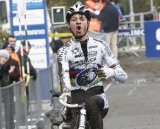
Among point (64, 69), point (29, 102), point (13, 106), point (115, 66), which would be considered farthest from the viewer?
point (29, 102)

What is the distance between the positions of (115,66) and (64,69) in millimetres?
537

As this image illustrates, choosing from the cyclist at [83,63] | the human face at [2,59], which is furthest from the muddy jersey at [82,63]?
the human face at [2,59]

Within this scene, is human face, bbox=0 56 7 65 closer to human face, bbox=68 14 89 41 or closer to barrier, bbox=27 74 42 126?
barrier, bbox=27 74 42 126

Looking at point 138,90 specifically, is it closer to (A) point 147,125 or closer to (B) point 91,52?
(A) point 147,125

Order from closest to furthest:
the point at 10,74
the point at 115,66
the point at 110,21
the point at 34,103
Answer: the point at 115,66, the point at 10,74, the point at 34,103, the point at 110,21

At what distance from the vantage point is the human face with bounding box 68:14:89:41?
7.41m

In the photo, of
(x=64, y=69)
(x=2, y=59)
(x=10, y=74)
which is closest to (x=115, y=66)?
(x=64, y=69)

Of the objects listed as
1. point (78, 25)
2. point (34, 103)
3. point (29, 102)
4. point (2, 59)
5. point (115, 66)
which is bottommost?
point (34, 103)

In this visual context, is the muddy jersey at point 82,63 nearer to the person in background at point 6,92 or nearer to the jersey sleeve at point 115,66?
the jersey sleeve at point 115,66

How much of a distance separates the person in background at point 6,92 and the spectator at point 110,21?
32.7ft

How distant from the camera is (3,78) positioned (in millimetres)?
12445

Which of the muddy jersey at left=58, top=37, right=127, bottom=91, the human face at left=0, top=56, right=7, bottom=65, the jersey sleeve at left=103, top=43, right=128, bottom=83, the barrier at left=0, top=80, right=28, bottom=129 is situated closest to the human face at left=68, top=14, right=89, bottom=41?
the muddy jersey at left=58, top=37, right=127, bottom=91

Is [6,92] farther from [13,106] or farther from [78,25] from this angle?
[78,25]

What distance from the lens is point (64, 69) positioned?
738 centimetres
